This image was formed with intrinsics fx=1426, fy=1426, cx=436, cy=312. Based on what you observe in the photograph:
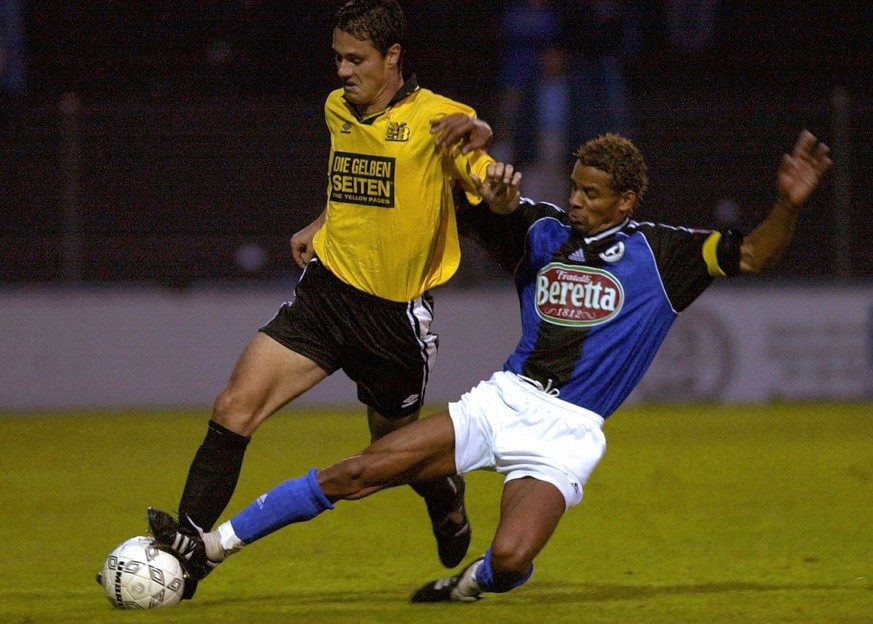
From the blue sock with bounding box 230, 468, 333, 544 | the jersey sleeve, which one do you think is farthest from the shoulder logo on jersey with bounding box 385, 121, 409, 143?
the blue sock with bounding box 230, 468, 333, 544

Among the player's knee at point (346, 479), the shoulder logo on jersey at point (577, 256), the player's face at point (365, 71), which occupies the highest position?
the player's face at point (365, 71)

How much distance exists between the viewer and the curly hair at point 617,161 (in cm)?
540

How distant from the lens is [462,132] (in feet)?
17.3

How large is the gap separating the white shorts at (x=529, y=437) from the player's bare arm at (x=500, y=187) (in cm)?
71

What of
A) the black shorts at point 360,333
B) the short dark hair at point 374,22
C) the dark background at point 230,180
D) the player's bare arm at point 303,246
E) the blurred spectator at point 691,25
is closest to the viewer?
the short dark hair at point 374,22

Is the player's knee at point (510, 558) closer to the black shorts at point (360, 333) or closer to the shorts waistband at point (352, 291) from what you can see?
the black shorts at point (360, 333)

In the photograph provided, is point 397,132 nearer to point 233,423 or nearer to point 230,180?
point 233,423

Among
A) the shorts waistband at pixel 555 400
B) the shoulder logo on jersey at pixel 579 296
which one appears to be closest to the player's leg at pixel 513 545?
the shorts waistband at pixel 555 400

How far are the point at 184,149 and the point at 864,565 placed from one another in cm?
795

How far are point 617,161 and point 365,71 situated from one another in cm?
104

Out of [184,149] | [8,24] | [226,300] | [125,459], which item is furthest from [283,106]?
[125,459]

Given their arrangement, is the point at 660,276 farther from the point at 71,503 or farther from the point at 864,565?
the point at 71,503

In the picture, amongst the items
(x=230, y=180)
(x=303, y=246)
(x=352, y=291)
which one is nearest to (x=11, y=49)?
(x=230, y=180)

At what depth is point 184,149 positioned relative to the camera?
40.8 feet
